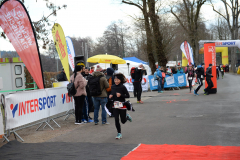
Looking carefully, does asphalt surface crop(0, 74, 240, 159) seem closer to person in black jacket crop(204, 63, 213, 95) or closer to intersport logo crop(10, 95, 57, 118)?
intersport logo crop(10, 95, 57, 118)

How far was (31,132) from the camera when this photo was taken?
8484 mm

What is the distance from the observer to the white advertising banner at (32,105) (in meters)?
7.10

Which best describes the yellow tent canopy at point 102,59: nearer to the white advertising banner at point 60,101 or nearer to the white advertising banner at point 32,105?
the white advertising banner at point 60,101

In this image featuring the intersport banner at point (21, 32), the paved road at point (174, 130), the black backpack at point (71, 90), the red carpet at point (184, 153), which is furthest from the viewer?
the black backpack at point (71, 90)

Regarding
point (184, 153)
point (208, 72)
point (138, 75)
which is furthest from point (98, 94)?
point (208, 72)

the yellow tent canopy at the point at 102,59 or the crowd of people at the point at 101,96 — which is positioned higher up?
the yellow tent canopy at the point at 102,59

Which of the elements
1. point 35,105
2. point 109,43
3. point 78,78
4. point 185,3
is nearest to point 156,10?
point 185,3

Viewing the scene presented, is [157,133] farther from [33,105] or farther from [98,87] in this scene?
[33,105]

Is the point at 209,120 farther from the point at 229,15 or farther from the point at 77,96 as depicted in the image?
the point at 229,15

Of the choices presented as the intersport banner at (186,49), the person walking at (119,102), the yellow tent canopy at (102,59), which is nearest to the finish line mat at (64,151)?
the person walking at (119,102)

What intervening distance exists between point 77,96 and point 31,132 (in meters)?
1.87

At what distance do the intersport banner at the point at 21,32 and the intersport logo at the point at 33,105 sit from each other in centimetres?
82

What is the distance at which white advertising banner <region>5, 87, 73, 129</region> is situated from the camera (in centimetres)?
710

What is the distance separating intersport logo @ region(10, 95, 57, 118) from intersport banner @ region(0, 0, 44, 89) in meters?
0.82
